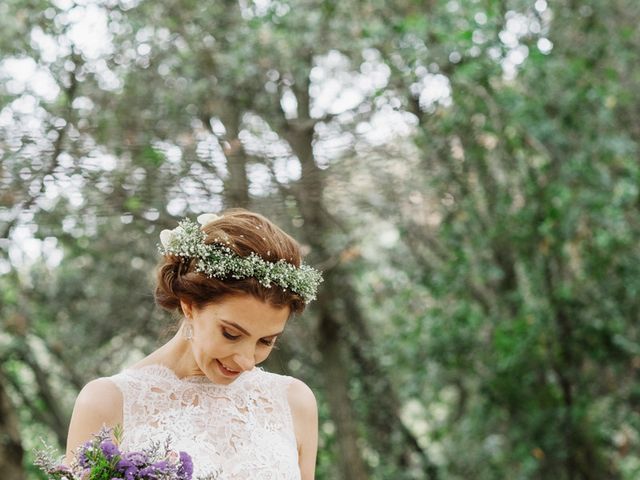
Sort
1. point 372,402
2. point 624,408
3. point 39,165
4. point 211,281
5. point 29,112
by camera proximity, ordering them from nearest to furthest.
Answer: point 211,281 → point 39,165 → point 29,112 → point 624,408 → point 372,402

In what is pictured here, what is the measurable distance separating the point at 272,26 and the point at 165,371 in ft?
14.2

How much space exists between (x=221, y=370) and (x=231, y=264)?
0.31 meters

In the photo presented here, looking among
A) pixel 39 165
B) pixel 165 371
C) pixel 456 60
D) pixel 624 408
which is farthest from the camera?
pixel 624 408

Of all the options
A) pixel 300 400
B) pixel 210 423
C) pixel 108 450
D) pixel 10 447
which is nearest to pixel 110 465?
pixel 108 450

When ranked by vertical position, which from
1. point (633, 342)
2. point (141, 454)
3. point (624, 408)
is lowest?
point (624, 408)

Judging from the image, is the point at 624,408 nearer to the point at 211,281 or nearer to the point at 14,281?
the point at 14,281

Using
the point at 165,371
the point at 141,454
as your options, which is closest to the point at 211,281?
the point at 165,371

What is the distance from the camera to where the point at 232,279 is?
2.72m

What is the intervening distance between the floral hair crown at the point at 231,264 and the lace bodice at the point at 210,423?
1.39 feet

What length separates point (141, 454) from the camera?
204 centimetres

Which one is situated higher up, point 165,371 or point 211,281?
point 211,281

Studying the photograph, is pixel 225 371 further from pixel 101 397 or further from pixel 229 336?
pixel 101 397

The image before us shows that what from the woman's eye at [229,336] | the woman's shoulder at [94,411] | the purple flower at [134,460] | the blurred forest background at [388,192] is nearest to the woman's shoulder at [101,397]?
the woman's shoulder at [94,411]

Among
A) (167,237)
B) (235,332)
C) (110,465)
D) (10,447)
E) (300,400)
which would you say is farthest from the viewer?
(10,447)
